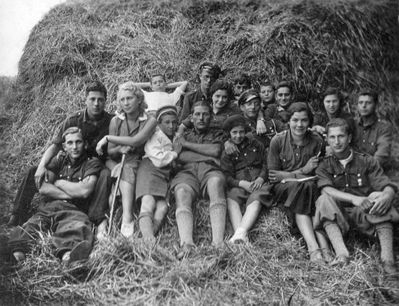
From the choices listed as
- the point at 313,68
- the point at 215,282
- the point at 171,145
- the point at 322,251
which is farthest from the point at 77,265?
the point at 313,68

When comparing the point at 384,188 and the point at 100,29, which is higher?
the point at 100,29

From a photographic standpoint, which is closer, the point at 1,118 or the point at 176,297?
the point at 176,297

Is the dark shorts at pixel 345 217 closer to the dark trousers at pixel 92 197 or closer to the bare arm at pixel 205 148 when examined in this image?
the bare arm at pixel 205 148

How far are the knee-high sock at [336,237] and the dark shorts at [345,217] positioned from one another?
0.14 ft

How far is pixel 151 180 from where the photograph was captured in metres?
4.33

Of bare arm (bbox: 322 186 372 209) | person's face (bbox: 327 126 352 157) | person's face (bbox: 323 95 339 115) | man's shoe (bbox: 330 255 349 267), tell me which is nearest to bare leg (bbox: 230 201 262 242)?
bare arm (bbox: 322 186 372 209)

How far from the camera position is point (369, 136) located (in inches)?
189

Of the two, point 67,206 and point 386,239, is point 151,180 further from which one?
point 386,239

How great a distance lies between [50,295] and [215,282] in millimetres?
1222

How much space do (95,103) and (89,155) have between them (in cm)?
54

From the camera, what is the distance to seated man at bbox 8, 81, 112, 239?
429cm

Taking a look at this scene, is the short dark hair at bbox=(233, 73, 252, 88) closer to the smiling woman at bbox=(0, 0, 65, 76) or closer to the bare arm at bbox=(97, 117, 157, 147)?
the bare arm at bbox=(97, 117, 157, 147)

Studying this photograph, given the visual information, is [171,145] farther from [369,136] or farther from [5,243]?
[369,136]

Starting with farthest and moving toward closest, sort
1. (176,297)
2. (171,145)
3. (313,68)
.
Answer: (313,68) → (171,145) → (176,297)
